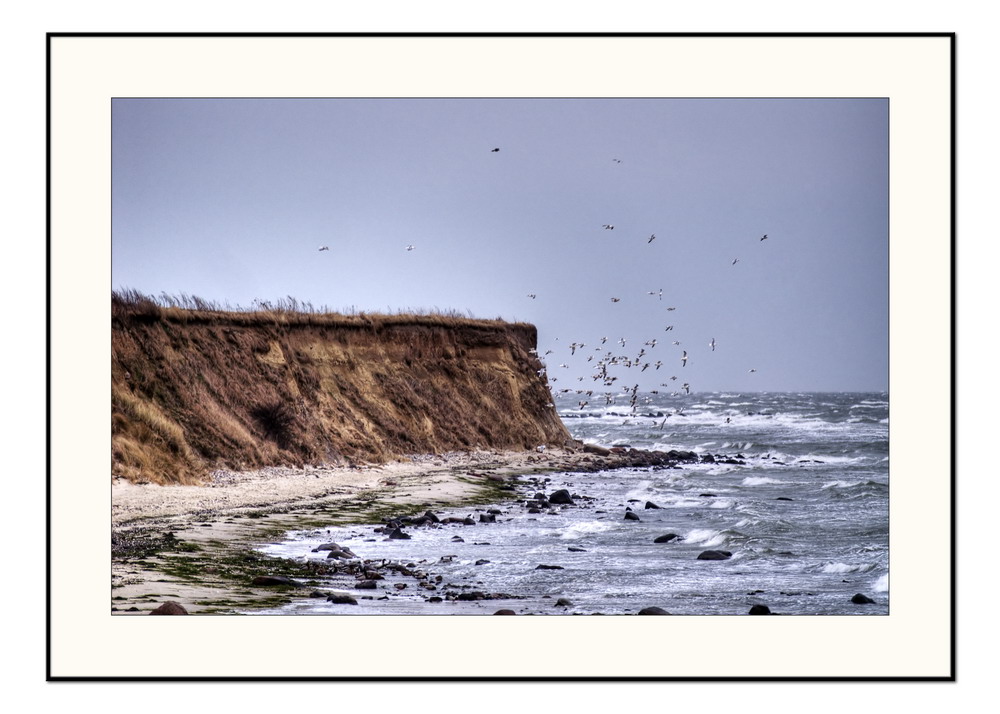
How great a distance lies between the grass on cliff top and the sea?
3.62m

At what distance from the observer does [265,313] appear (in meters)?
24.2

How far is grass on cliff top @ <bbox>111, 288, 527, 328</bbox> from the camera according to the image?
13.4 m

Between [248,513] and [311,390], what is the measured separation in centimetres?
1116

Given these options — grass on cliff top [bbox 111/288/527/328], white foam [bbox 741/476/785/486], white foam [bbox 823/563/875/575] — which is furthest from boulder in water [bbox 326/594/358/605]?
white foam [bbox 741/476/785/486]

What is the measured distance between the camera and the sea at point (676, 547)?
26.8 feet

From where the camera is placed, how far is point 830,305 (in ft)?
29.1

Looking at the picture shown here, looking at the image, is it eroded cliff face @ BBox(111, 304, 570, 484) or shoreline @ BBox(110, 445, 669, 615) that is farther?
eroded cliff face @ BBox(111, 304, 570, 484)

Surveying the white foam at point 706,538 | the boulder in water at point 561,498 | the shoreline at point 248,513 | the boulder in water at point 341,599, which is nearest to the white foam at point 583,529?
the white foam at point 706,538

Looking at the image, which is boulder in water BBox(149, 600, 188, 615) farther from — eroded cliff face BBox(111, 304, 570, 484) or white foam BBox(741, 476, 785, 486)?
white foam BBox(741, 476, 785, 486)

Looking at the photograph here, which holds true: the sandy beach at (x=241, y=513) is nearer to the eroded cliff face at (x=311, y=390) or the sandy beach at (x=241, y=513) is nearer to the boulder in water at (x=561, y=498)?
the eroded cliff face at (x=311, y=390)

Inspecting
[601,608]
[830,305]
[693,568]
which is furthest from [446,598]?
[830,305]
